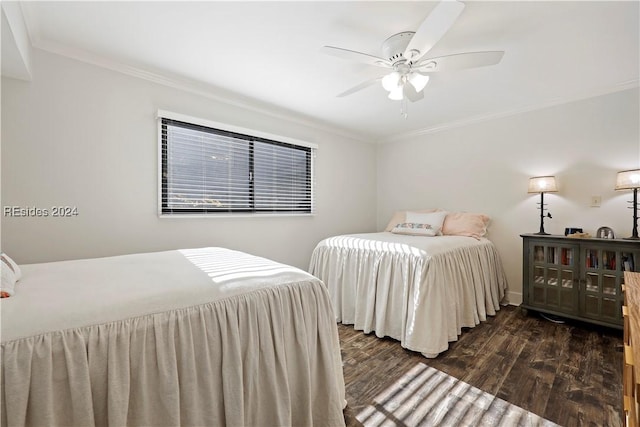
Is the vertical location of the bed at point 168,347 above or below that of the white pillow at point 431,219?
below

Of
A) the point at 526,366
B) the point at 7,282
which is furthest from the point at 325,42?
the point at 526,366

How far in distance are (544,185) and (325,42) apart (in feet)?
8.60

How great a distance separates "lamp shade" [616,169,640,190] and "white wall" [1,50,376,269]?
3.56 meters

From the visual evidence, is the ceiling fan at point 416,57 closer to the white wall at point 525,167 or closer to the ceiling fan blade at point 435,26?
the ceiling fan blade at point 435,26

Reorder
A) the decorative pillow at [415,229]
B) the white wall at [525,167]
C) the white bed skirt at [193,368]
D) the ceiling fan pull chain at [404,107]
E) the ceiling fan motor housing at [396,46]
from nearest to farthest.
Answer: the white bed skirt at [193,368]
the ceiling fan motor housing at [396,46]
the white wall at [525,167]
the ceiling fan pull chain at [404,107]
the decorative pillow at [415,229]

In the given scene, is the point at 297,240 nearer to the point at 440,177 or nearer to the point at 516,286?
the point at 440,177

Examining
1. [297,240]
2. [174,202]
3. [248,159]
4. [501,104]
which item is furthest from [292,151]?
[501,104]

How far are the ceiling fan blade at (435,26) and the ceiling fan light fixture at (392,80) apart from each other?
19cm

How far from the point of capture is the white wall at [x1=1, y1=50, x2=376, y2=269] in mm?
1877

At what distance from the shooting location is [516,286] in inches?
129

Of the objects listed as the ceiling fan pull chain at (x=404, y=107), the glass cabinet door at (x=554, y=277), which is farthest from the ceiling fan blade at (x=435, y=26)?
the glass cabinet door at (x=554, y=277)

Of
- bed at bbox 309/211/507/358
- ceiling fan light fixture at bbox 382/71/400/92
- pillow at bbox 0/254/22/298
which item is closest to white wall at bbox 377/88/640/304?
bed at bbox 309/211/507/358

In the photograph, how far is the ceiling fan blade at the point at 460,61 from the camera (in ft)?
5.59

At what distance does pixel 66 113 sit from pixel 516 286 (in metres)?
4.65
